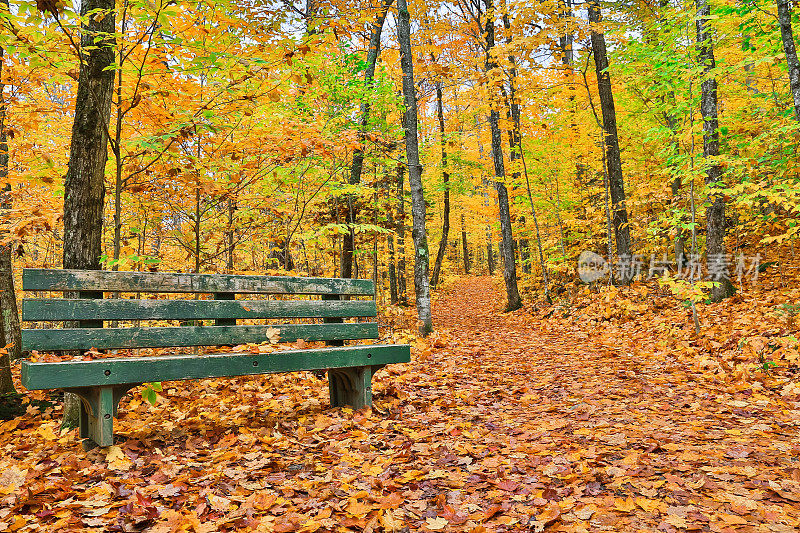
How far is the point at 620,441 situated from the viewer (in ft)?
11.2

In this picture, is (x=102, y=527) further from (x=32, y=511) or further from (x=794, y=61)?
(x=794, y=61)

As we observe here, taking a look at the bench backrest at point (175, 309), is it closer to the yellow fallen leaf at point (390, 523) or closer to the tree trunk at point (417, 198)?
the yellow fallen leaf at point (390, 523)

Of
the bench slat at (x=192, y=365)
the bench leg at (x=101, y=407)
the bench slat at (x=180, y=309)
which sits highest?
the bench slat at (x=180, y=309)

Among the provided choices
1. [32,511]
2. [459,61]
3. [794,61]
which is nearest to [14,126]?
[32,511]

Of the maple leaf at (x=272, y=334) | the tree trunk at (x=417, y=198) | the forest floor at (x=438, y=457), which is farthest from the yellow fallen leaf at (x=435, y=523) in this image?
the tree trunk at (x=417, y=198)

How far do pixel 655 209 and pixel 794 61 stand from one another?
793 cm

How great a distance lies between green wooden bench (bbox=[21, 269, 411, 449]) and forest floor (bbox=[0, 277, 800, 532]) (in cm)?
43

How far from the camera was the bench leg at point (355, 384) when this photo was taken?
4.41 metres

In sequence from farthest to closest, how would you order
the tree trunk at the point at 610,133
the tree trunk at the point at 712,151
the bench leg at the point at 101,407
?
the tree trunk at the point at 610,133
the tree trunk at the point at 712,151
the bench leg at the point at 101,407

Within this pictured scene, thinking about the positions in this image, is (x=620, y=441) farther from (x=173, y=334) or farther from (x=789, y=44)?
(x=789, y=44)

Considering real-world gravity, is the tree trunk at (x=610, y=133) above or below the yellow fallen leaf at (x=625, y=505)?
above

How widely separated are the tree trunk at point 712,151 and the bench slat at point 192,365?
19.4 ft

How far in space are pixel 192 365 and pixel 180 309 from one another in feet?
1.44

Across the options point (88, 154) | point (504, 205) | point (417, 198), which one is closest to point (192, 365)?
point (88, 154)
